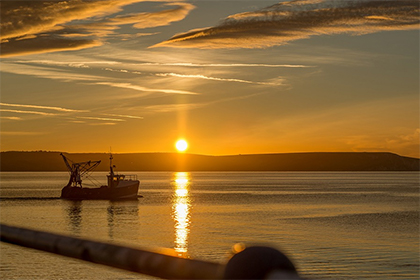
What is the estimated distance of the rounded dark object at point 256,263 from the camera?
192 cm

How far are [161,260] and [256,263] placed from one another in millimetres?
590

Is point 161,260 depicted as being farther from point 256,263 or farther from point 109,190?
point 109,190

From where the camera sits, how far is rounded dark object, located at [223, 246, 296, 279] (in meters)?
1.92

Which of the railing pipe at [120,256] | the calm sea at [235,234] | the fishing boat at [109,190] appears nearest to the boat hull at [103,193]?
the fishing boat at [109,190]

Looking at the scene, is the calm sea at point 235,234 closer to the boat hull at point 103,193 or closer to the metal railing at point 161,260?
the boat hull at point 103,193

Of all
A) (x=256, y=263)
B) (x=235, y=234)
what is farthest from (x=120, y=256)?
(x=235, y=234)

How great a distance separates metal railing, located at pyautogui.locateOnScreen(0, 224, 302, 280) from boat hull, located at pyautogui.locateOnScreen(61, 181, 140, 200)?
149956 mm

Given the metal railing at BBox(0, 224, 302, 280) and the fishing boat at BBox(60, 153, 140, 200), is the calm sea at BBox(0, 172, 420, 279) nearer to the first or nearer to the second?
the fishing boat at BBox(60, 153, 140, 200)

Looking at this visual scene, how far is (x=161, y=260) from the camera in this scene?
2.42 metres

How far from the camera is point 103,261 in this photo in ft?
9.27

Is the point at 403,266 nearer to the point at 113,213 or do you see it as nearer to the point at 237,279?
the point at 237,279

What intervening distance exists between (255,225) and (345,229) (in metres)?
14.1

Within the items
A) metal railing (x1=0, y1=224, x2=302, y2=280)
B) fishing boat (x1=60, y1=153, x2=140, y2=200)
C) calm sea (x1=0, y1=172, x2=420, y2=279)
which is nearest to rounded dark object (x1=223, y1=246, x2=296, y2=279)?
metal railing (x1=0, y1=224, x2=302, y2=280)

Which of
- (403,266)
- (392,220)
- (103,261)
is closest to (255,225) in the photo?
(392,220)
